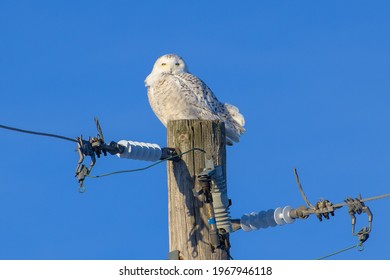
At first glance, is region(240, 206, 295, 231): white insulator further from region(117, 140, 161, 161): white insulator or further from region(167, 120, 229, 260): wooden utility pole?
region(117, 140, 161, 161): white insulator

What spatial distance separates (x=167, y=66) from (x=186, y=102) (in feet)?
4.73

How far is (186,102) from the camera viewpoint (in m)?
13.6

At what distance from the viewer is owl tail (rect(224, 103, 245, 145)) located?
12.7 m

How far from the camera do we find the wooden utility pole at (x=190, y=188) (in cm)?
831

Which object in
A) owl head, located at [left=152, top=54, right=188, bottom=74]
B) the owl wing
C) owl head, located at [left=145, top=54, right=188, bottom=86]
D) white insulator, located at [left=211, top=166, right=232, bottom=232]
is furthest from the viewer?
owl head, located at [left=152, top=54, right=188, bottom=74]

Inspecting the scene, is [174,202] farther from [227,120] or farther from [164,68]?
[164,68]

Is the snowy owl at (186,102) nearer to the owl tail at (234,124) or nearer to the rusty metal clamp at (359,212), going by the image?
the owl tail at (234,124)

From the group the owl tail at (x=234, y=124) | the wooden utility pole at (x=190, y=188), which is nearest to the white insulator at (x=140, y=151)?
the wooden utility pole at (x=190, y=188)

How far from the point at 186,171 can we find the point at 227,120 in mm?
4722

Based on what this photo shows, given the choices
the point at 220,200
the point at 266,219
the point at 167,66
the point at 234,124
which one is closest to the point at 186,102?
the point at 234,124

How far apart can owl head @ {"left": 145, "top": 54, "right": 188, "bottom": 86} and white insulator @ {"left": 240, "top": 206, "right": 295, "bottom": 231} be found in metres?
5.99

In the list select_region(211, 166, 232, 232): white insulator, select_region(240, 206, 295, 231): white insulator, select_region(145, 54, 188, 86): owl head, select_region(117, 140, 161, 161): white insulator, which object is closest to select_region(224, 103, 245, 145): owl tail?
select_region(145, 54, 188, 86): owl head

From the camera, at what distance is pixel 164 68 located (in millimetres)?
14883

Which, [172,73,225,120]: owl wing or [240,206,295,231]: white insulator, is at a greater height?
[172,73,225,120]: owl wing
